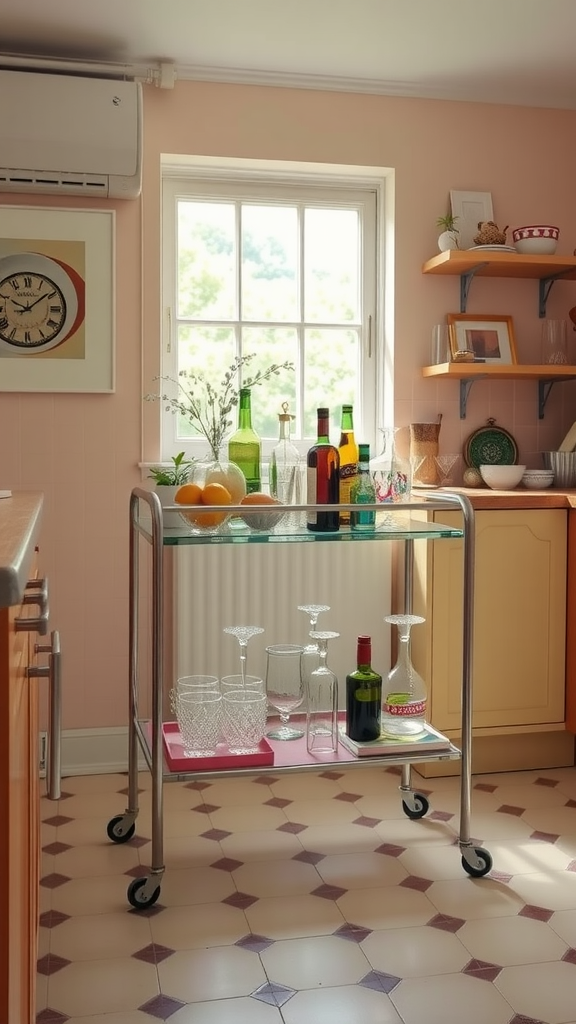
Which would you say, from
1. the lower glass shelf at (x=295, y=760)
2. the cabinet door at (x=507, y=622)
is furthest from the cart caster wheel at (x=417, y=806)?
the lower glass shelf at (x=295, y=760)

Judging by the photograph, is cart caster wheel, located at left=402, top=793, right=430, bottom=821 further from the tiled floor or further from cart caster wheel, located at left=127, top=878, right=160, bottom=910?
cart caster wheel, located at left=127, top=878, right=160, bottom=910

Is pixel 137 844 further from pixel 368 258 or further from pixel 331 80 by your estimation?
pixel 331 80

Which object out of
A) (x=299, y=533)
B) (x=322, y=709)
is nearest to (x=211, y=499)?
(x=299, y=533)

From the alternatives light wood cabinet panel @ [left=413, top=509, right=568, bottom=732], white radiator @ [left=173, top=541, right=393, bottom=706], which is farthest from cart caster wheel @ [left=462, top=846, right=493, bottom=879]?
white radiator @ [left=173, top=541, right=393, bottom=706]

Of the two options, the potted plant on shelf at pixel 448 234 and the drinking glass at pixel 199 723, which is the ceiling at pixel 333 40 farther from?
the drinking glass at pixel 199 723

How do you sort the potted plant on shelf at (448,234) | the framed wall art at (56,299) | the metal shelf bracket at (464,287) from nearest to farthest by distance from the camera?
the framed wall art at (56,299) < the potted plant on shelf at (448,234) < the metal shelf bracket at (464,287)

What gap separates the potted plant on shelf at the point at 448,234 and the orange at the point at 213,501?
1591 millimetres

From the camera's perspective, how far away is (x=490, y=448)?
365 cm

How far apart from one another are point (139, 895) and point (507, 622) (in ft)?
4.94

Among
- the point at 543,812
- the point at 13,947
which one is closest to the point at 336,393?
the point at 543,812

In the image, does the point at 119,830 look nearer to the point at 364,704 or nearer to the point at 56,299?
the point at 364,704

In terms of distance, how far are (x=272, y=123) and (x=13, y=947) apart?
10.00 feet

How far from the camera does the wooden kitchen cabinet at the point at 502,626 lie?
10.5 ft

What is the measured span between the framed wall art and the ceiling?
0.54 metres
